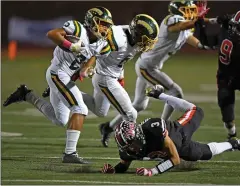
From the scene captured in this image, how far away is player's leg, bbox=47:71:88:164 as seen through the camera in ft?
23.8

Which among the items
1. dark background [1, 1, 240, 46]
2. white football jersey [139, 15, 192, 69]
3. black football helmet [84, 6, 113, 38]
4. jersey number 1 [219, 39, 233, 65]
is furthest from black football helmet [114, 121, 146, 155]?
dark background [1, 1, 240, 46]

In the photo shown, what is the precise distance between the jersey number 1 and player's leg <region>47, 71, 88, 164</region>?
1.83m

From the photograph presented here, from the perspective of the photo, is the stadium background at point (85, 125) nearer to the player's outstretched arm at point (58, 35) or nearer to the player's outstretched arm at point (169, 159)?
the player's outstretched arm at point (169, 159)

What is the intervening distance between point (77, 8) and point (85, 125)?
431 inches

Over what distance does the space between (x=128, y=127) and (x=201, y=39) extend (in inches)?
118

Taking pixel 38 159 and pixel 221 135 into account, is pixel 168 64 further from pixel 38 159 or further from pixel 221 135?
pixel 38 159

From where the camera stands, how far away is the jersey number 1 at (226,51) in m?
8.28

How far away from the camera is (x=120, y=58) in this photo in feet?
25.3

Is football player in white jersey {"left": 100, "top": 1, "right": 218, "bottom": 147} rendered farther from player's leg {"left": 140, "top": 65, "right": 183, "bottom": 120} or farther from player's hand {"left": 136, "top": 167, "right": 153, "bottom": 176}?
player's hand {"left": 136, "top": 167, "right": 153, "bottom": 176}

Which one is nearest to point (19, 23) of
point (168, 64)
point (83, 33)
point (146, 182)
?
point (168, 64)

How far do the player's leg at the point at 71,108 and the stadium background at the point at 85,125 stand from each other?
16 centimetres

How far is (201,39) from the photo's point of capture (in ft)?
29.5

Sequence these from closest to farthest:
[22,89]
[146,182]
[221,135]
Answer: [146,182]
[22,89]
[221,135]

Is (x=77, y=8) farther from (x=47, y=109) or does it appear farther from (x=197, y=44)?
(x=47, y=109)
